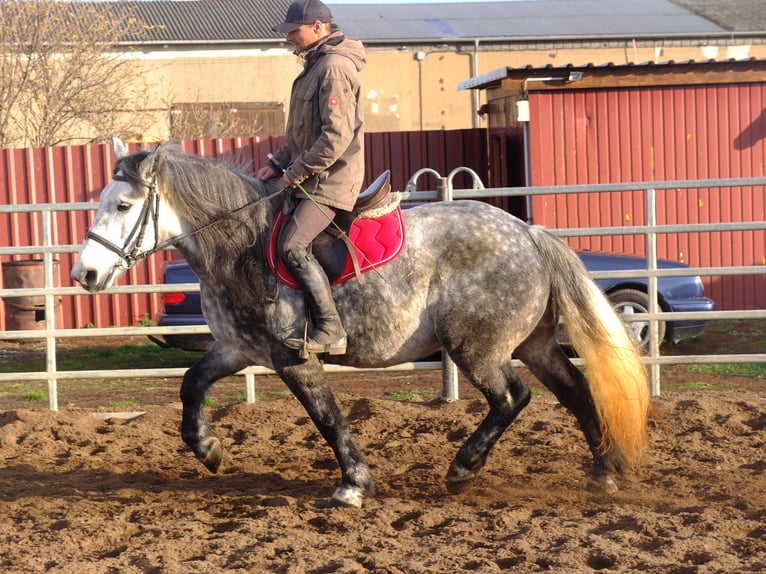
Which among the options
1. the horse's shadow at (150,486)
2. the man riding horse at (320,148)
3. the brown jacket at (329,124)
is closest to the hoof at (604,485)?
the horse's shadow at (150,486)

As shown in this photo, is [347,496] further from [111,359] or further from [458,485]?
[111,359]

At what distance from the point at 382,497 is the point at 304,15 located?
2.53m

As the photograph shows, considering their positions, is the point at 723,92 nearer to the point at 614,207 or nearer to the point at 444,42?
the point at 614,207

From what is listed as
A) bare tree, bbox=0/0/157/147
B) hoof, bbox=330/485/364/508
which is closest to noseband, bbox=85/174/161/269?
hoof, bbox=330/485/364/508

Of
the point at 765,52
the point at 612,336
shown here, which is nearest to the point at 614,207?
the point at 612,336

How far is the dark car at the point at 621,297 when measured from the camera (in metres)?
10.6

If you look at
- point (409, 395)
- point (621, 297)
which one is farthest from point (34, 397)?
point (621, 297)

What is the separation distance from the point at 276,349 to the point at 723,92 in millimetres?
10967

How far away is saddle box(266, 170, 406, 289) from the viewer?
17.8 ft

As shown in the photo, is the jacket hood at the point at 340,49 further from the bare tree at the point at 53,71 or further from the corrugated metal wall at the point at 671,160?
the bare tree at the point at 53,71

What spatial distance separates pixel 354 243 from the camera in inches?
215

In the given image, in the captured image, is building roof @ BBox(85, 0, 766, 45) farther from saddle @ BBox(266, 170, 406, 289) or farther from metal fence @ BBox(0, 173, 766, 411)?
saddle @ BBox(266, 170, 406, 289)

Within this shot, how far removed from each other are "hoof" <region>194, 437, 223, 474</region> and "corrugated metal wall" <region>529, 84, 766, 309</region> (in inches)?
353

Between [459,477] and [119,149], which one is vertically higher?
[119,149]
